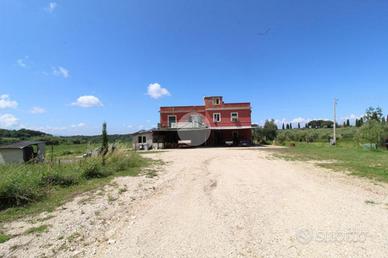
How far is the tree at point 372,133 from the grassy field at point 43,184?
2203 centimetres

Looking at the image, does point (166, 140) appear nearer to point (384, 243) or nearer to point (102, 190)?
point (102, 190)

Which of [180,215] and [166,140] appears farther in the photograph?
[166,140]

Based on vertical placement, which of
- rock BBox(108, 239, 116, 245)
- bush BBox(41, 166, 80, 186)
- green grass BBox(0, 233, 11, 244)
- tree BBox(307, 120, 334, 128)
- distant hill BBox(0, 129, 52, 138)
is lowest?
rock BBox(108, 239, 116, 245)

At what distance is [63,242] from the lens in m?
3.49

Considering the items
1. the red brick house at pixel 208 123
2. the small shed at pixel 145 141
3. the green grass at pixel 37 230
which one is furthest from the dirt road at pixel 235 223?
the red brick house at pixel 208 123

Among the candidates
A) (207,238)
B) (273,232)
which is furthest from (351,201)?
(207,238)

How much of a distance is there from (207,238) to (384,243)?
2431 mm

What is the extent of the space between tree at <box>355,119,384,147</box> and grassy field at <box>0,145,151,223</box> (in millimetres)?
22033

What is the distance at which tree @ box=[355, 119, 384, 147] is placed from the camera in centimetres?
2088

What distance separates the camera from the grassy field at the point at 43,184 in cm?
513

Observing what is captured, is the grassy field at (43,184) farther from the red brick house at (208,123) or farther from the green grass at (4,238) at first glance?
the red brick house at (208,123)

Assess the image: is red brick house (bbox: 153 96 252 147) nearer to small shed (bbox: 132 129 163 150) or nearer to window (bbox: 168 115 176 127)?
window (bbox: 168 115 176 127)

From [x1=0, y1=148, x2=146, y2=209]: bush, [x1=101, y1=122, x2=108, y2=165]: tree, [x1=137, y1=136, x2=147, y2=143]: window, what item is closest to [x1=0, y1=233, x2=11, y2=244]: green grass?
[x1=0, y1=148, x2=146, y2=209]: bush

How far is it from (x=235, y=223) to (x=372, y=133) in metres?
23.1
